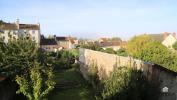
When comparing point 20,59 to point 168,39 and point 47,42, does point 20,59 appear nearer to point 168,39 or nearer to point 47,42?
point 168,39

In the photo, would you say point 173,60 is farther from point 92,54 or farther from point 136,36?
point 136,36

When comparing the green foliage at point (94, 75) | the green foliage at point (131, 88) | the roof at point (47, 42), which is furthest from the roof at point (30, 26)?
the green foliage at point (131, 88)

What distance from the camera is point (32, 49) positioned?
20.7 metres

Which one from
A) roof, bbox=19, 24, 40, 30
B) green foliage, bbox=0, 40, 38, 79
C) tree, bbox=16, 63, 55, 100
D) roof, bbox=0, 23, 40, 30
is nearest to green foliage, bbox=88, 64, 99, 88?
green foliage, bbox=0, 40, 38, 79

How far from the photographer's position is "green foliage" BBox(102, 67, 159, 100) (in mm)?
14672

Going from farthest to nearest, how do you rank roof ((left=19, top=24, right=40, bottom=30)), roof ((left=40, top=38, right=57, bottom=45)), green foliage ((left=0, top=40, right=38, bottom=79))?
roof ((left=40, top=38, right=57, bottom=45)), roof ((left=19, top=24, right=40, bottom=30)), green foliage ((left=0, top=40, right=38, bottom=79))

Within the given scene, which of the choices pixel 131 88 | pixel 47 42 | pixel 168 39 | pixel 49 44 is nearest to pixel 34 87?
pixel 131 88

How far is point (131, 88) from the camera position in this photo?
1480cm

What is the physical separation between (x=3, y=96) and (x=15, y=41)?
4.92m

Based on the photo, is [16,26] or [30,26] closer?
[16,26]

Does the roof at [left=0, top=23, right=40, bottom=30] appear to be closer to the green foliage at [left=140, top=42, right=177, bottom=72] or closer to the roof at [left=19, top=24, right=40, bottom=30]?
the roof at [left=19, top=24, right=40, bottom=30]

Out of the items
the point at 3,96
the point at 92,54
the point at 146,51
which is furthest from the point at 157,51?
the point at 3,96

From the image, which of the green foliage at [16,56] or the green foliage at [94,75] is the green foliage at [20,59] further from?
the green foliage at [94,75]

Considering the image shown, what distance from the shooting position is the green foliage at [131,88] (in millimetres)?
14672
